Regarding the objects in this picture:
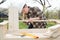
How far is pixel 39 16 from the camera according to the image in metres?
4.00

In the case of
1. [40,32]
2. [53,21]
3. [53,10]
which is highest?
[53,10]

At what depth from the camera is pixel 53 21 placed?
3986 millimetres

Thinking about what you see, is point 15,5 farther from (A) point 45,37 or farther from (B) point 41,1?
(A) point 45,37

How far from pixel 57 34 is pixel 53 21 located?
912 mm

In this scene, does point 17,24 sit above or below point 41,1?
below

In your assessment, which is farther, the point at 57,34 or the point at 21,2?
the point at 21,2

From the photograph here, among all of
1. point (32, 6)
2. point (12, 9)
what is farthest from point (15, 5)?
point (32, 6)

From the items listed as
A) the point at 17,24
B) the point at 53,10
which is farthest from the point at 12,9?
the point at 53,10

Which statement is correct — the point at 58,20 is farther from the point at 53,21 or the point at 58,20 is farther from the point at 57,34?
the point at 57,34

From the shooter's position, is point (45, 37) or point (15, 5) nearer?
point (45, 37)

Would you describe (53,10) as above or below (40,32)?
above

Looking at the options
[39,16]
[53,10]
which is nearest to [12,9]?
[39,16]

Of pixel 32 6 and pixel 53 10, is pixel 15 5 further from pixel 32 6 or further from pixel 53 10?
pixel 53 10

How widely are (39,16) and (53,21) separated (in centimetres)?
36
